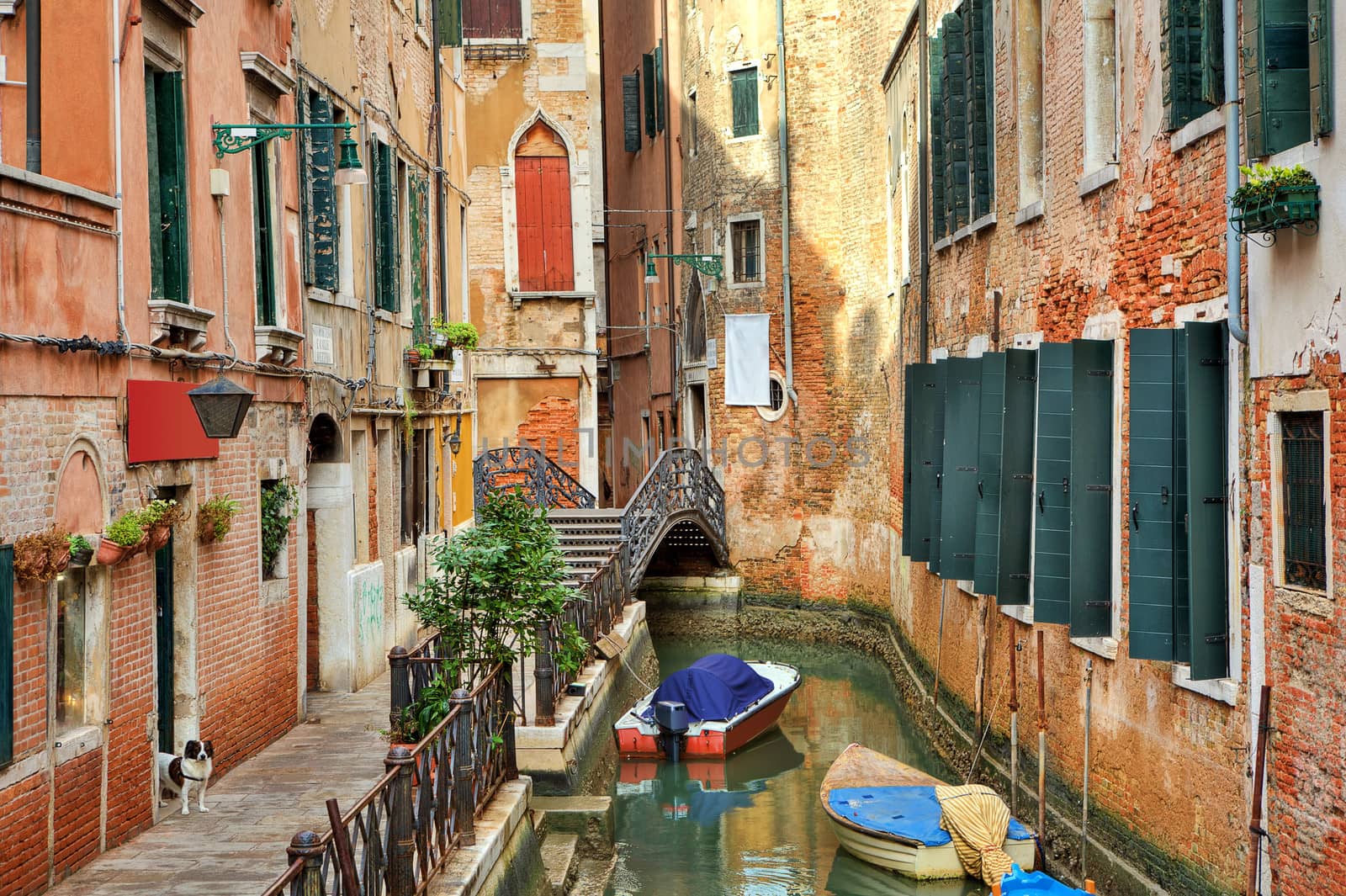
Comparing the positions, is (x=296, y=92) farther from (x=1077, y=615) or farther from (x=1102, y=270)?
(x=1077, y=615)

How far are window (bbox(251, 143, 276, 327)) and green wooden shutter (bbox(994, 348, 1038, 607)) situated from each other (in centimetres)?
557

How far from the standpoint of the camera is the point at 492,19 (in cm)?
2241

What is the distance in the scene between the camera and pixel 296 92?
11898 mm

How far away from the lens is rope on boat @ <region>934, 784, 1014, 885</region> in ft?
34.1

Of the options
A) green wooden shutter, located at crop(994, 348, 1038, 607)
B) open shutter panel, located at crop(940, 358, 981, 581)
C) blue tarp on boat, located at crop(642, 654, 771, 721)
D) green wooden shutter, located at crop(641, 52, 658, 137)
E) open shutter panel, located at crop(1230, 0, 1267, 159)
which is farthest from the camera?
green wooden shutter, located at crop(641, 52, 658, 137)

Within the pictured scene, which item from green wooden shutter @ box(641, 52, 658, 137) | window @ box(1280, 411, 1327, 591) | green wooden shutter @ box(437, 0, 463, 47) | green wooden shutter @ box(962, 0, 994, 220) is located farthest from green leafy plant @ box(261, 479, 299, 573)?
green wooden shutter @ box(641, 52, 658, 137)

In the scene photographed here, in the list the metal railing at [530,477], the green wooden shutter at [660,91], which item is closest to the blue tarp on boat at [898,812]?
the metal railing at [530,477]

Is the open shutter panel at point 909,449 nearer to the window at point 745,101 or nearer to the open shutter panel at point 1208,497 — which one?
the open shutter panel at point 1208,497

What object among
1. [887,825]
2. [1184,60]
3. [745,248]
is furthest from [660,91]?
[1184,60]

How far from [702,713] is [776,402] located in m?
9.12

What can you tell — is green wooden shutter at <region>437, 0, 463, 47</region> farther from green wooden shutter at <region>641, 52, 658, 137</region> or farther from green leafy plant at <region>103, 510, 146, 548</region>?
green leafy plant at <region>103, 510, 146, 548</region>

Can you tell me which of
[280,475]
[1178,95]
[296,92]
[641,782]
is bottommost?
[641,782]

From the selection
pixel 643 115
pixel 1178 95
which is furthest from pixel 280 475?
pixel 643 115

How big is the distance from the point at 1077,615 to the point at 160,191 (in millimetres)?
6347
